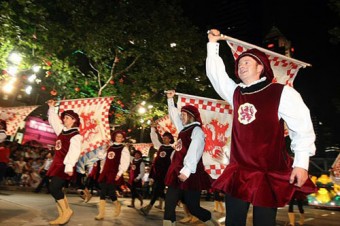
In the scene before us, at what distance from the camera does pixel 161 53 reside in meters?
14.4

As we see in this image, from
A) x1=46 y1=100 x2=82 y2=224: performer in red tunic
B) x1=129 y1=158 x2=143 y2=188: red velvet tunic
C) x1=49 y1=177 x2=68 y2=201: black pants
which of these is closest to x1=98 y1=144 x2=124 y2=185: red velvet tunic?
x1=46 y1=100 x2=82 y2=224: performer in red tunic

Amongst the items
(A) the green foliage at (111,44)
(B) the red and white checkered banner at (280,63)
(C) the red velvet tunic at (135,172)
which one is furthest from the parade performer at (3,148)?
(B) the red and white checkered banner at (280,63)

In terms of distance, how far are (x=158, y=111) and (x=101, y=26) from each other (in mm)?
4652

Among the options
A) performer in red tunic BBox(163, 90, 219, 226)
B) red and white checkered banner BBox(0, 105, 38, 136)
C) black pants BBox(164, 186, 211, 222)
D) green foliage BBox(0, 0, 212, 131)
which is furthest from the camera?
green foliage BBox(0, 0, 212, 131)

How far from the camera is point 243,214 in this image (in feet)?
9.18

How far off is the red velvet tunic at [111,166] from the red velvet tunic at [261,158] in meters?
4.92

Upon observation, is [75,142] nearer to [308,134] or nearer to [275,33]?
[308,134]

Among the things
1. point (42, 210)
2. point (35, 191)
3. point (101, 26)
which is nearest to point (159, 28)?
point (101, 26)

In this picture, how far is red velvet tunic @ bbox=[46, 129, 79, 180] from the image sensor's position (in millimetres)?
5957

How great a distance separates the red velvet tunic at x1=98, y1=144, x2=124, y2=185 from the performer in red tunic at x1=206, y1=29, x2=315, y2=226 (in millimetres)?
4890

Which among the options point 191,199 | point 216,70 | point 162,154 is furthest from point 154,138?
point 216,70

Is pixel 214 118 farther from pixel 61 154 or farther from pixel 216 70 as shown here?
pixel 216 70

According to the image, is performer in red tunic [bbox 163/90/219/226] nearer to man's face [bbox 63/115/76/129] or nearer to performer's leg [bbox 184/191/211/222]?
performer's leg [bbox 184/191/211/222]

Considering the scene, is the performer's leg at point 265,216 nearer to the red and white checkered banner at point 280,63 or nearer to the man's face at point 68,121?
the red and white checkered banner at point 280,63
